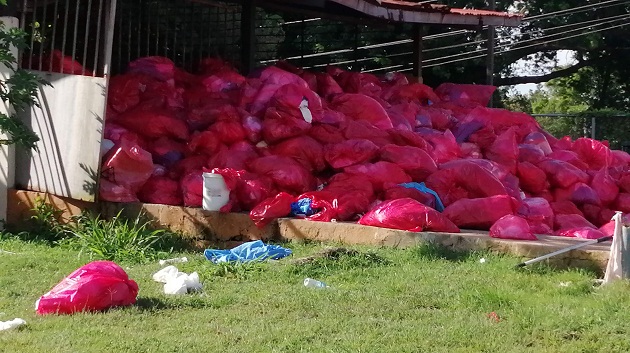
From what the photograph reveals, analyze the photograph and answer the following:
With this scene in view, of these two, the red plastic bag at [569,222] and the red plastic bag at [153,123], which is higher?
the red plastic bag at [153,123]

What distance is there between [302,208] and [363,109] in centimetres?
219

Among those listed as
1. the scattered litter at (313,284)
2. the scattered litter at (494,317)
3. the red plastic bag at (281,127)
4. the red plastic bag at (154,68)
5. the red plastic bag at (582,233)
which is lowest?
the scattered litter at (313,284)

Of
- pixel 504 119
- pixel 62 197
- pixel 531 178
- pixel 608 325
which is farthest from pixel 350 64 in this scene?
pixel 608 325

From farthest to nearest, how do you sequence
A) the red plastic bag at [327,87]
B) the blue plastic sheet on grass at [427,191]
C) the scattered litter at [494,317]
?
the red plastic bag at [327,87] → the blue plastic sheet on grass at [427,191] → the scattered litter at [494,317]

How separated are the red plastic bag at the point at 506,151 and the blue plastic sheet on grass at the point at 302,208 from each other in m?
2.43

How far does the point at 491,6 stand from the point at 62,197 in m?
10.6

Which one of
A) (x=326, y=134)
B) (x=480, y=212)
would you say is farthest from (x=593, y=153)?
(x=326, y=134)

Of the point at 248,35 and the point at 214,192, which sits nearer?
the point at 214,192

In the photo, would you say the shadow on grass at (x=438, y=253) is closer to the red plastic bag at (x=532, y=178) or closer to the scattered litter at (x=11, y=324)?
the red plastic bag at (x=532, y=178)

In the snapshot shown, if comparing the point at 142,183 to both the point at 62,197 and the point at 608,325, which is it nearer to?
the point at 62,197

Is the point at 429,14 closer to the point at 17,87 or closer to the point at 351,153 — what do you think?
the point at 351,153

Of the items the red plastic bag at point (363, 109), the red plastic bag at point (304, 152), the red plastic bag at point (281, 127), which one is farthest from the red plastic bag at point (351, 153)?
the red plastic bag at point (363, 109)

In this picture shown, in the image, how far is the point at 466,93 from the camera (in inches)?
527

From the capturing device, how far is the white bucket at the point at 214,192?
8.62 m
